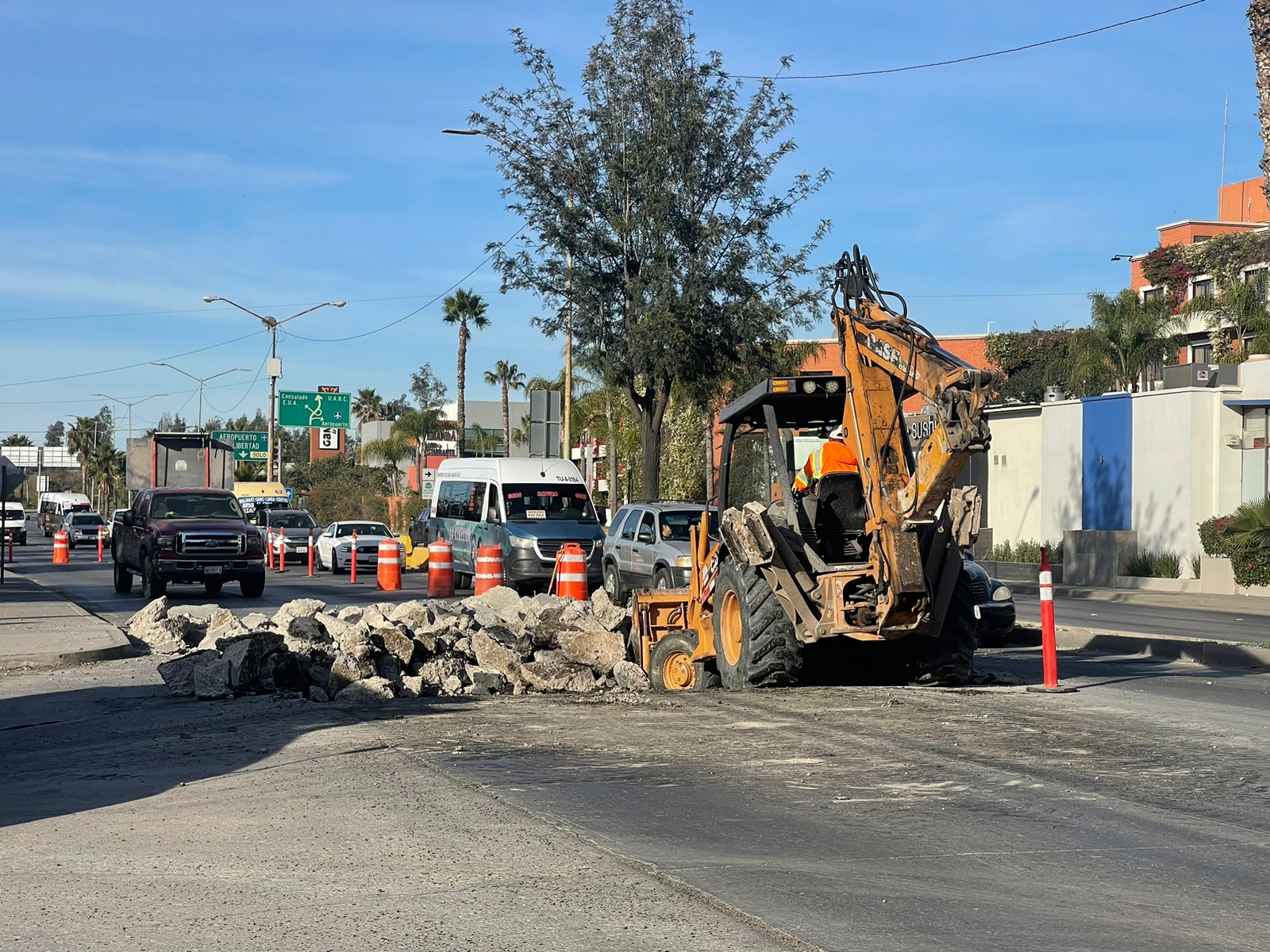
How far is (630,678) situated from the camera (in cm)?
1296

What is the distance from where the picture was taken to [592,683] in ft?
42.4

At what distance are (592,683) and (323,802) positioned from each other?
18.0ft

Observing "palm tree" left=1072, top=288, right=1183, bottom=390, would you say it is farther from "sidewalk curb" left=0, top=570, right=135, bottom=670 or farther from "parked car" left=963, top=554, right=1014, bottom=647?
"sidewalk curb" left=0, top=570, right=135, bottom=670

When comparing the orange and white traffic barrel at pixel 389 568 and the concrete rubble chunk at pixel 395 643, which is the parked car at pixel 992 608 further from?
the orange and white traffic barrel at pixel 389 568

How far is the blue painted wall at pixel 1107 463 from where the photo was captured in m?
35.3

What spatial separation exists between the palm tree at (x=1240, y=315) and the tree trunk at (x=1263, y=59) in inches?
428

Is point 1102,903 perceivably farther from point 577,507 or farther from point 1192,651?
point 577,507

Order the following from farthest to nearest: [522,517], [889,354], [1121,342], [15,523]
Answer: [15,523]
[1121,342]
[522,517]
[889,354]

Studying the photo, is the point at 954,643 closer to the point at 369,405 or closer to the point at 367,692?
the point at 367,692

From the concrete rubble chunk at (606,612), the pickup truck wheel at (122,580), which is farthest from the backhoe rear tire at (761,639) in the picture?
the pickup truck wheel at (122,580)

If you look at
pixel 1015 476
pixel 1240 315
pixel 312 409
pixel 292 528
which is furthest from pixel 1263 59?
pixel 312 409

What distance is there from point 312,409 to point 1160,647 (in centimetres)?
5080

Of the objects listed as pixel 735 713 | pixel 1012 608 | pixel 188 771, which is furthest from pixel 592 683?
pixel 1012 608

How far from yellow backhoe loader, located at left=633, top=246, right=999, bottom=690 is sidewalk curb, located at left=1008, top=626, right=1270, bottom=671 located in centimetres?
423
